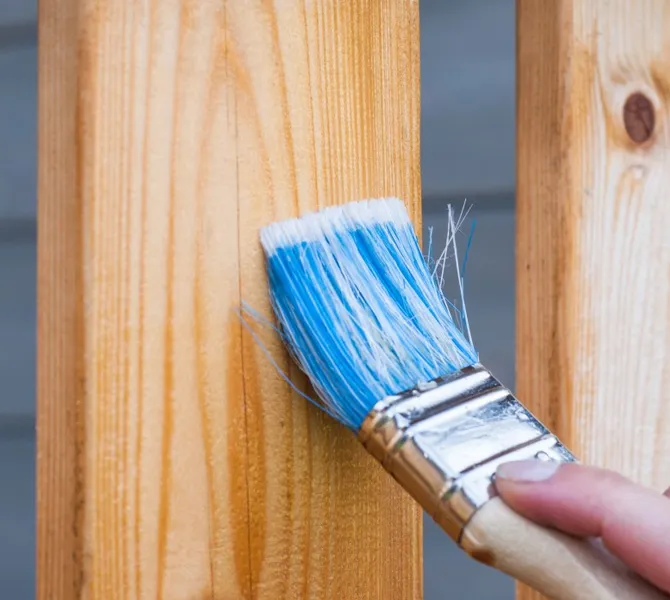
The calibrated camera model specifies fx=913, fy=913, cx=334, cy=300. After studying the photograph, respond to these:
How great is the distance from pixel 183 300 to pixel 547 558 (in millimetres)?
352

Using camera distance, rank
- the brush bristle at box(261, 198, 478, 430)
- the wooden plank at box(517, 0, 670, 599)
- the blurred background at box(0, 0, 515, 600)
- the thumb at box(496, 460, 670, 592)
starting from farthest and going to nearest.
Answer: the blurred background at box(0, 0, 515, 600)
the wooden plank at box(517, 0, 670, 599)
the brush bristle at box(261, 198, 478, 430)
the thumb at box(496, 460, 670, 592)

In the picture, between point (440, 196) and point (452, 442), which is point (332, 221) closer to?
point (452, 442)

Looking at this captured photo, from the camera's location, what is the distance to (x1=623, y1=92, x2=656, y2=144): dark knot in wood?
3.01 feet

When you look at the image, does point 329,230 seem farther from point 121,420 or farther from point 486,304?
point 486,304

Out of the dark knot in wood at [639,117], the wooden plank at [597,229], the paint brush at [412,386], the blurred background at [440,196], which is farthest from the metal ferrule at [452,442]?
the blurred background at [440,196]

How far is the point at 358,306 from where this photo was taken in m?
0.83

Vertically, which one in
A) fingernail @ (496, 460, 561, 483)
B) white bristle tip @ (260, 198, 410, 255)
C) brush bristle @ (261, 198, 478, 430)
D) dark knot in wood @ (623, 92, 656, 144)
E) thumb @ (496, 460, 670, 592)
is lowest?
thumb @ (496, 460, 670, 592)

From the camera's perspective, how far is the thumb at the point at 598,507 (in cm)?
65

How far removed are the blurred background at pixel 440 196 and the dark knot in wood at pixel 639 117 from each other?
0.99 metres

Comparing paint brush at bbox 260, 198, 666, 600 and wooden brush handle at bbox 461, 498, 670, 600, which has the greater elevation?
paint brush at bbox 260, 198, 666, 600

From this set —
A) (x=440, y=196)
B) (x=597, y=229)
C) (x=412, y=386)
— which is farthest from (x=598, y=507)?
(x=440, y=196)

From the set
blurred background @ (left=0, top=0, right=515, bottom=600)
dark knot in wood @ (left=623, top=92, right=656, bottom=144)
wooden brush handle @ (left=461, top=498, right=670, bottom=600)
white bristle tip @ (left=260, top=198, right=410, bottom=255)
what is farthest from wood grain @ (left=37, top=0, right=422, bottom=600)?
blurred background @ (left=0, top=0, right=515, bottom=600)

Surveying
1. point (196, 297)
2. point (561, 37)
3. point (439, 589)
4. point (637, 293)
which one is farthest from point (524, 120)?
point (439, 589)

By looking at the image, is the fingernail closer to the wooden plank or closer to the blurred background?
the wooden plank
